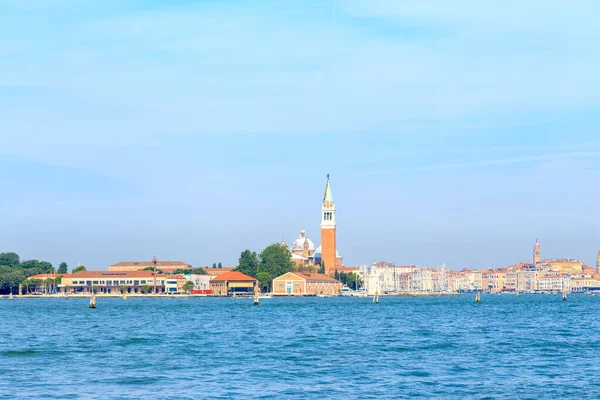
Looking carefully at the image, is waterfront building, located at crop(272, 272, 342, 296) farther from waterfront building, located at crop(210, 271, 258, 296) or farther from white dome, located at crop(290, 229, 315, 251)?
white dome, located at crop(290, 229, 315, 251)

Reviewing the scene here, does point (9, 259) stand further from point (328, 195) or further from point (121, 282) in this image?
point (328, 195)

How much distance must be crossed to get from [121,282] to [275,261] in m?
24.8

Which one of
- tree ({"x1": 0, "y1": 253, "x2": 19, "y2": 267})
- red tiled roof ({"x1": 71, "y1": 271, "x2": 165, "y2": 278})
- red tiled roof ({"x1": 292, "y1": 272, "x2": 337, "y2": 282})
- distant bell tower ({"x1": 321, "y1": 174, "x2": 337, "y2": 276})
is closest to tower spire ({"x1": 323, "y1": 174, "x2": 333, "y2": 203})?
distant bell tower ({"x1": 321, "y1": 174, "x2": 337, "y2": 276})

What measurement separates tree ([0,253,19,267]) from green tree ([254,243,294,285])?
49.1 m

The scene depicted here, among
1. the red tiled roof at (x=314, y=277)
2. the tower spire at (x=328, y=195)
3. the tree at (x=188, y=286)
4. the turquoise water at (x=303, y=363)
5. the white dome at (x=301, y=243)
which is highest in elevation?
the tower spire at (x=328, y=195)

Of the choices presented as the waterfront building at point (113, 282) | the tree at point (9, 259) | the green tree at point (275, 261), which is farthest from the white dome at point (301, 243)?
the tree at point (9, 259)

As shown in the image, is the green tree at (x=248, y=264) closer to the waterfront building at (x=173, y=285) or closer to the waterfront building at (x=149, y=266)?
the waterfront building at (x=173, y=285)

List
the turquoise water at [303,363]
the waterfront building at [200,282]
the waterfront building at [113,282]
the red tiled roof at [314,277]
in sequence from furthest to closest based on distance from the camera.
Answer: the waterfront building at [200,282], the waterfront building at [113,282], the red tiled roof at [314,277], the turquoise water at [303,363]

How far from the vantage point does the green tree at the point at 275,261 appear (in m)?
152

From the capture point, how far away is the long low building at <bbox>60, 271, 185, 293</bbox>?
508 ft

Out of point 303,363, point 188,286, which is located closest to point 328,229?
point 188,286

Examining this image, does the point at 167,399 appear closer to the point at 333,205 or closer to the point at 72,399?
the point at 72,399

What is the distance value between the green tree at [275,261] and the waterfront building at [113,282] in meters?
14.6

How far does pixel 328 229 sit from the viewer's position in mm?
177500
